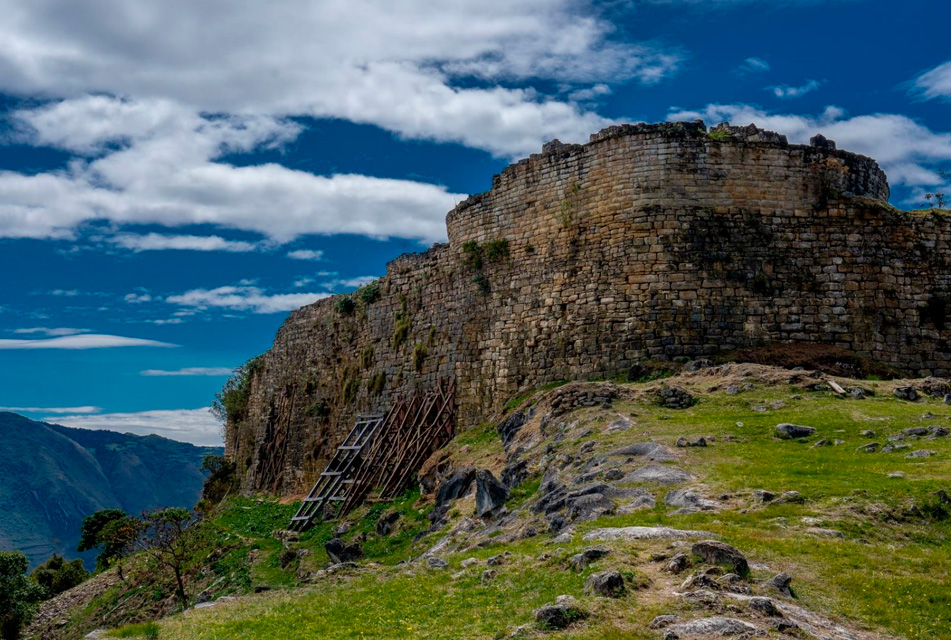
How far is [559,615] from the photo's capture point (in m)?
9.06

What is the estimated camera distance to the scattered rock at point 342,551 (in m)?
21.9

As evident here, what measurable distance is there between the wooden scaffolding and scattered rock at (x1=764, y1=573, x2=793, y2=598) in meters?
19.0

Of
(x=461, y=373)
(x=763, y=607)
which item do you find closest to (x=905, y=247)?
(x=461, y=373)

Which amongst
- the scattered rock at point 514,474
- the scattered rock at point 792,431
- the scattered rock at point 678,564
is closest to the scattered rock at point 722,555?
the scattered rock at point 678,564

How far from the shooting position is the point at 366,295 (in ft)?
113

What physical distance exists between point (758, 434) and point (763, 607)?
7.98 metres

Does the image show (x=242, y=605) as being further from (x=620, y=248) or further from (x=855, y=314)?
(x=855, y=314)

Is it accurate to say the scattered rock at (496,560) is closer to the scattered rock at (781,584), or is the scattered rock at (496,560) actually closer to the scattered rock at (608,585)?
the scattered rock at (608,585)

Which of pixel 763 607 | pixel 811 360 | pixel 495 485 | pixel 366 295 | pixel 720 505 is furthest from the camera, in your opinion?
pixel 366 295

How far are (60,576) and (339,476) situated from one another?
26469 mm

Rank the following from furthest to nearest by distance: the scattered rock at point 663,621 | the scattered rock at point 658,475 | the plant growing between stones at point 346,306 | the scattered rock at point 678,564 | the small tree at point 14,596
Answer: the plant growing between stones at point 346,306 → the small tree at point 14,596 → the scattered rock at point 658,475 → the scattered rock at point 678,564 → the scattered rock at point 663,621

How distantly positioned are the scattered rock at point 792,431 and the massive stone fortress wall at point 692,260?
6808mm

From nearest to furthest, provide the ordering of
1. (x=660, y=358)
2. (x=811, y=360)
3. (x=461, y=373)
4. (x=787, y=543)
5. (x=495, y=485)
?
(x=787, y=543) → (x=495, y=485) → (x=811, y=360) → (x=660, y=358) → (x=461, y=373)

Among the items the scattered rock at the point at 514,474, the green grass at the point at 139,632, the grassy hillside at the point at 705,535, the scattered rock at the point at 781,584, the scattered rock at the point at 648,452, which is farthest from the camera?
the scattered rock at the point at 514,474
